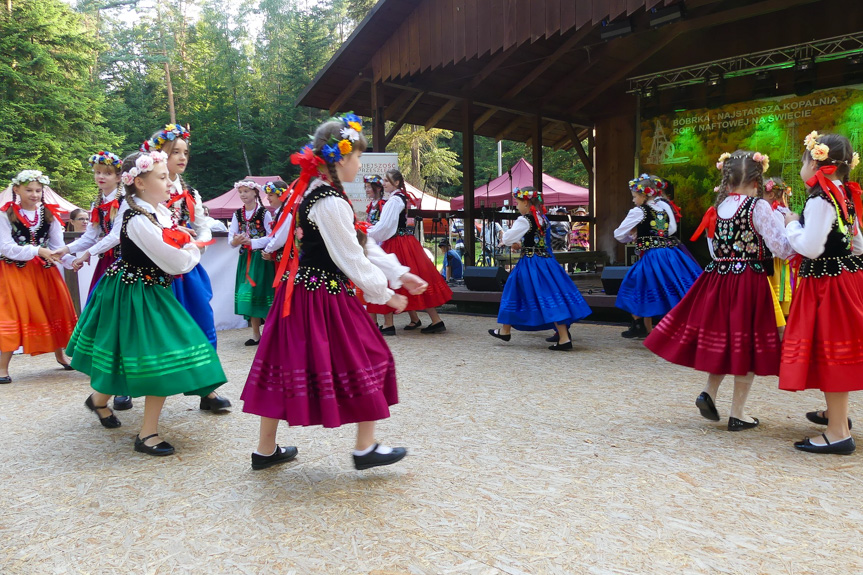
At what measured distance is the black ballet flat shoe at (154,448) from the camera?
130 inches

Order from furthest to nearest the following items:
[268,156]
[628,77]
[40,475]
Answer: [268,156] < [628,77] < [40,475]

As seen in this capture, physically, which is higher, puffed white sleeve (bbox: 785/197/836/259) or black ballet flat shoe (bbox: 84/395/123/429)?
puffed white sleeve (bbox: 785/197/836/259)

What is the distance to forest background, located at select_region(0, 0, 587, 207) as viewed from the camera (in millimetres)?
21969

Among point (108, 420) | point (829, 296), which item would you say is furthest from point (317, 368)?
point (829, 296)

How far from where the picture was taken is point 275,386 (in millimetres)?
2725

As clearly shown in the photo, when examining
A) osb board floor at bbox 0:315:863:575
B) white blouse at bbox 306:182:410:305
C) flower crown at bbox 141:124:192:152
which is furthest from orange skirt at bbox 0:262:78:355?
white blouse at bbox 306:182:410:305

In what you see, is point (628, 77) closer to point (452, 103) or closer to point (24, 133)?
point (452, 103)

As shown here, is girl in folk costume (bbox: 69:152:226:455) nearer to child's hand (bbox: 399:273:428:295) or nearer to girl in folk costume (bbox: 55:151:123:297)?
child's hand (bbox: 399:273:428:295)

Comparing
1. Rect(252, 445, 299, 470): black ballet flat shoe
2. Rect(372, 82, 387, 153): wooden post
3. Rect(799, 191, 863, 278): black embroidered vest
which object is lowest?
Rect(252, 445, 299, 470): black ballet flat shoe

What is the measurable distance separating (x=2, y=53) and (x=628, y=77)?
21647 mm

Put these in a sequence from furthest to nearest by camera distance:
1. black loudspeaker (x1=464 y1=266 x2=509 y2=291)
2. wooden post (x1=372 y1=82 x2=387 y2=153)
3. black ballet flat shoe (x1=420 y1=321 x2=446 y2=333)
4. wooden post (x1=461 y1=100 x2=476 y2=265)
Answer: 1. wooden post (x1=461 y1=100 x2=476 y2=265)
2. wooden post (x1=372 y1=82 x2=387 y2=153)
3. black loudspeaker (x1=464 y1=266 x2=509 y2=291)
4. black ballet flat shoe (x1=420 y1=321 x2=446 y2=333)

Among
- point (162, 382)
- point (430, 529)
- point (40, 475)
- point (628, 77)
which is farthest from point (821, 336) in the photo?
point (628, 77)

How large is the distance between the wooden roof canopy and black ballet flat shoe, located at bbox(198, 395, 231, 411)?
567 centimetres

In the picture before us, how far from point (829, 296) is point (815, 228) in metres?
0.37
